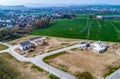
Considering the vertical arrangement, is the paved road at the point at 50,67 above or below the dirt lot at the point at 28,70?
above

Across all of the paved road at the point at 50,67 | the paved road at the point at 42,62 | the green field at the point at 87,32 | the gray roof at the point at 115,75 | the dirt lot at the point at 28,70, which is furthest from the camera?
the green field at the point at 87,32

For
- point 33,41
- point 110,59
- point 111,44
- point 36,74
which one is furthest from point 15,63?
point 111,44

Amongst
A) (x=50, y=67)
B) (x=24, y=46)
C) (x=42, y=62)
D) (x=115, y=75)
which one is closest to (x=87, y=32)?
(x=24, y=46)

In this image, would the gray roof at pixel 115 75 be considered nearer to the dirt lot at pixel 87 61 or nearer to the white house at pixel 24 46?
the dirt lot at pixel 87 61

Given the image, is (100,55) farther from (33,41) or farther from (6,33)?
(6,33)

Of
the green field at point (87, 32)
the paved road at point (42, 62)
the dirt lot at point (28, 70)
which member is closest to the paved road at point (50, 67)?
the paved road at point (42, 62)

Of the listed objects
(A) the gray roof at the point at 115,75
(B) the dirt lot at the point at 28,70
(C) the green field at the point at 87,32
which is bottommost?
(C) the green field at the point at 87,32

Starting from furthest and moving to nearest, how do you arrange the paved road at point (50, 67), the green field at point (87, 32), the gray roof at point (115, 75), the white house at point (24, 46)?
the green field at point (87, 32)
the white house at point (24, 46)
the paved road at point (50, 67)
the gray roof at point (115, 75)

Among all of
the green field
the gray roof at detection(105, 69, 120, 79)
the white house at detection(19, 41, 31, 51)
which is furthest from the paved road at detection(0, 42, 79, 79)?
the green field
